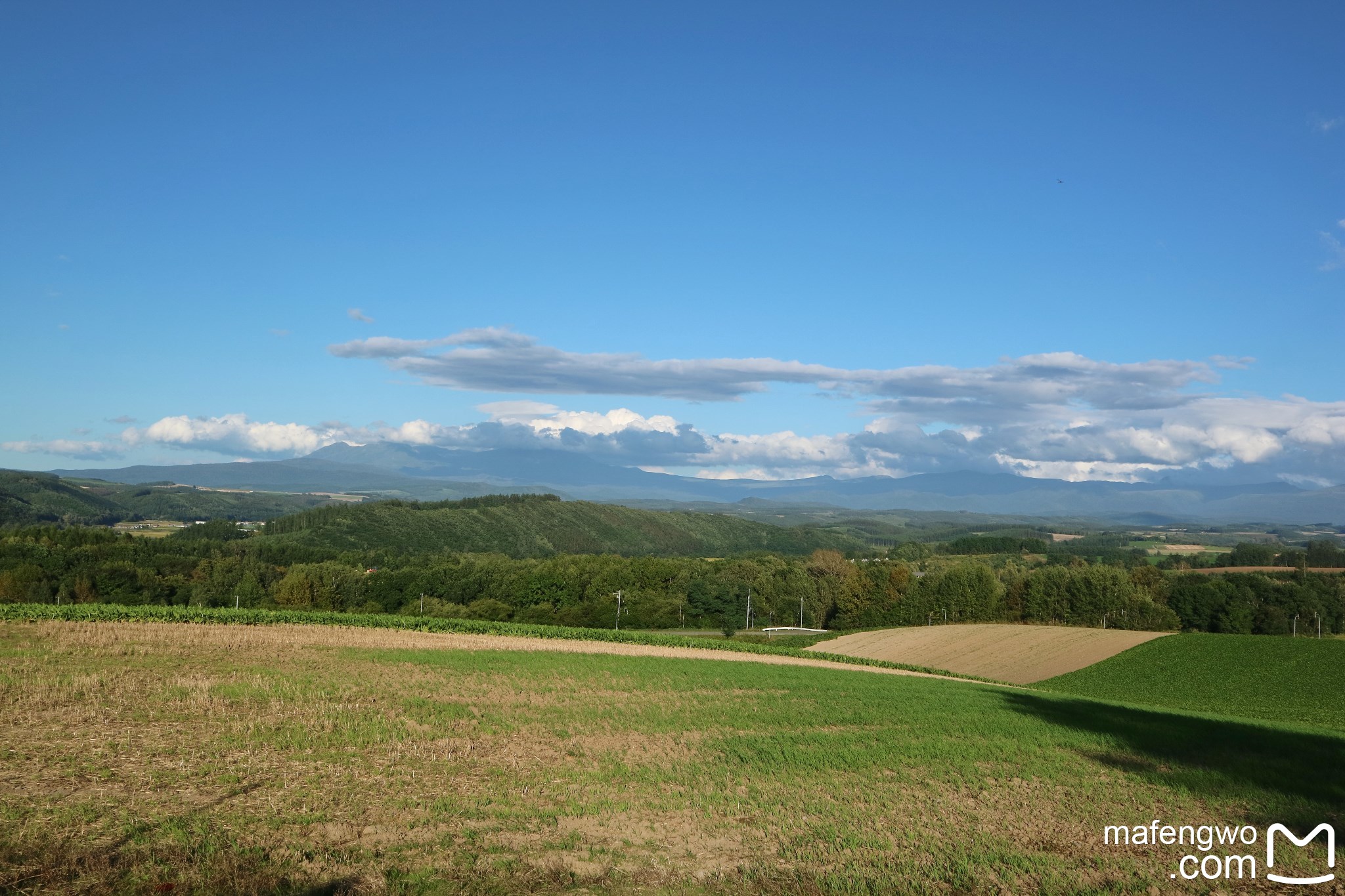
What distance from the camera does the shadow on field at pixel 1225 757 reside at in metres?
21.0

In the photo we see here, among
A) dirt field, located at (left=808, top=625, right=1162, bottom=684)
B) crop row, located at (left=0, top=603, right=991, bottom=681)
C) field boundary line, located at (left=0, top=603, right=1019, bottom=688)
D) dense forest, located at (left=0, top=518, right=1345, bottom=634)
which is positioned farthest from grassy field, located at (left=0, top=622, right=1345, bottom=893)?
dense forest, located at (left=0, top=518, right=1345, bottom=634)

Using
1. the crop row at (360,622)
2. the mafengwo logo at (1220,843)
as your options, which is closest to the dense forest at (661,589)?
the crop row at (360,622)

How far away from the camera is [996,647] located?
80500 millimetres

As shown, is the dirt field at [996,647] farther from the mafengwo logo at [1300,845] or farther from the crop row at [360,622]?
the mafengwo logo at [1300,845]

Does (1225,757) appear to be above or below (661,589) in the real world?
above

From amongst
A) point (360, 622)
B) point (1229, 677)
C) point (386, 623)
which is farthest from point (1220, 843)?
point (360, 622)

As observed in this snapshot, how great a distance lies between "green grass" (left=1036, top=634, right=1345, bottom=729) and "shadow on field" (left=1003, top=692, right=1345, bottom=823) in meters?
15.1

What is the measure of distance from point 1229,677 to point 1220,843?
1990 inches

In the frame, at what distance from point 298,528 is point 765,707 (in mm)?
175396

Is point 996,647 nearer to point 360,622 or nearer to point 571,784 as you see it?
point 360,622

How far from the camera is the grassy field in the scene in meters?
13.9

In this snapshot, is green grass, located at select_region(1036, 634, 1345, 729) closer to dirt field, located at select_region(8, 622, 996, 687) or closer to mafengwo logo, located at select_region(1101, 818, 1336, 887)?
dirt field, located at select_region(8, 622, 996, 687)

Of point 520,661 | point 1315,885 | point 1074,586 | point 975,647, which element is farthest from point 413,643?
point 1074,586

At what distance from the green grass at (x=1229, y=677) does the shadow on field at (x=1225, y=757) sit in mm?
15098
